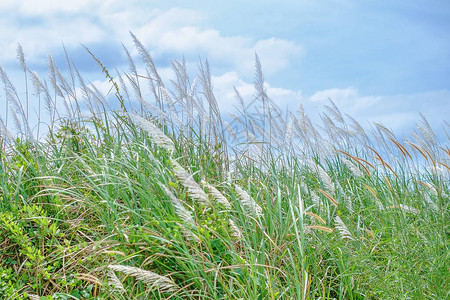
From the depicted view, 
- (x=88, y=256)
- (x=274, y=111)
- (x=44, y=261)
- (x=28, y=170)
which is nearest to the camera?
(x=88, y=256)

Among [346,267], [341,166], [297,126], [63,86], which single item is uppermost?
[63,86]

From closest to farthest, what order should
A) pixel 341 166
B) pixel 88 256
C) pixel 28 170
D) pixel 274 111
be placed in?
pixel 88 256 → pixel 28 170 → pixel 274 111 → pixel 341 166

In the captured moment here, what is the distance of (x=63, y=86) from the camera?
4.48 meters

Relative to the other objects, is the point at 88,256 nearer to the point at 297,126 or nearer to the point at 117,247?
the point at 117,247

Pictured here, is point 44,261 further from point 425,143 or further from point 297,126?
point 425,143

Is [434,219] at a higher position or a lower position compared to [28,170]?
lower

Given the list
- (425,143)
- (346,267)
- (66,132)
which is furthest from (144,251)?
(425,143)

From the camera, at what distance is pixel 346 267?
287cm

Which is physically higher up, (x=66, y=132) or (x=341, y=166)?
(x=66, y=132)

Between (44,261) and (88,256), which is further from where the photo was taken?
(44,261)

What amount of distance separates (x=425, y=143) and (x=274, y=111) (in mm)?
1395

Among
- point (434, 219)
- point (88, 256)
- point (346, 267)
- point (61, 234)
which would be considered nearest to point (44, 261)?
point (61, 234)

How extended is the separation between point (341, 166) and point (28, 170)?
304 cm

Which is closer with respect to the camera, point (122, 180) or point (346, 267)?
point (346, 267)
